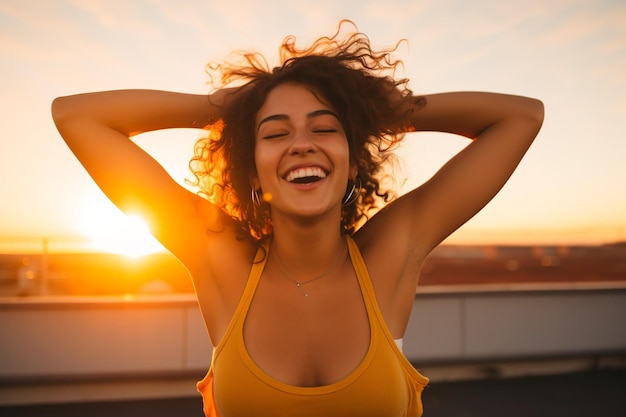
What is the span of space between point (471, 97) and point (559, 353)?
17.2ft

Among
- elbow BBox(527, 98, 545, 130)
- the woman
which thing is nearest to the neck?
the woman

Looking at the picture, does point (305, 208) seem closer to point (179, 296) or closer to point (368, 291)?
point (368, 291)

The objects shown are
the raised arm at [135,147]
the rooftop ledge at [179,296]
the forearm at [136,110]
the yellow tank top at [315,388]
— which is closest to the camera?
the yellow tank top at [315,388]

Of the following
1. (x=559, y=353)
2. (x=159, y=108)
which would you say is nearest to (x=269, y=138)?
(x=159, y=108)

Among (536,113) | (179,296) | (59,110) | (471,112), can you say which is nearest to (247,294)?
(59,110)

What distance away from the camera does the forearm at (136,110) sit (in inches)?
58.7

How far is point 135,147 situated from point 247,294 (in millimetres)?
626

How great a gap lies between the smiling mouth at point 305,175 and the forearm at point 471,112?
20.2 inches

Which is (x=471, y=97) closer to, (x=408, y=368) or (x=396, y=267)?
(x=396, y=267)

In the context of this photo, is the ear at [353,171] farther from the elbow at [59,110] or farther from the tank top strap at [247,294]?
the elbow at [59,110]

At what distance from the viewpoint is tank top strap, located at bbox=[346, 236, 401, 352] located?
1.26m

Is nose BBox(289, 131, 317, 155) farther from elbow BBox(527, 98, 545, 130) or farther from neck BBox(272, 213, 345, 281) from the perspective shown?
elbow BBox(527, 98, 545, 130)

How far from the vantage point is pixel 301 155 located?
1.29 meters

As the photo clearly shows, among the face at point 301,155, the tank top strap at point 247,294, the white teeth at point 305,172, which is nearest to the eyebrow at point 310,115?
the face at point 301,155
